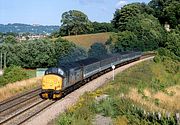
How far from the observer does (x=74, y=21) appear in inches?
5787

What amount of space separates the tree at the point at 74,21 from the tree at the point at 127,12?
11.6 metres

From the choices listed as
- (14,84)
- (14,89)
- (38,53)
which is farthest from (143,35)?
(14,89)

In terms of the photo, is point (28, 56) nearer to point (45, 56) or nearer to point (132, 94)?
point (45, 56)

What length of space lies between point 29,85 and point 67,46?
50.6 metres

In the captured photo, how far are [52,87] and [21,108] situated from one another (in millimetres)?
4143

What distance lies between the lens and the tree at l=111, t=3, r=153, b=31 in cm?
13816

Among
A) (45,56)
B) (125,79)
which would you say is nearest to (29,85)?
(125,79)

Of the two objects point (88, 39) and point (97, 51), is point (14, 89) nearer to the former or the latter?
point (97, 51)

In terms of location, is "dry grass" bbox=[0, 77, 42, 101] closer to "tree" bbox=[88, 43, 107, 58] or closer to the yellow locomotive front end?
the yellow locomotive front end

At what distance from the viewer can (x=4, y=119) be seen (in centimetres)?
2434

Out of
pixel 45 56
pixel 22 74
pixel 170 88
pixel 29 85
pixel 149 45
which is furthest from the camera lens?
pixel 149 45

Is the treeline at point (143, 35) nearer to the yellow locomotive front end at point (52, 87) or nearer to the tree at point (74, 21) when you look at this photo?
the tree at point (74, 21)

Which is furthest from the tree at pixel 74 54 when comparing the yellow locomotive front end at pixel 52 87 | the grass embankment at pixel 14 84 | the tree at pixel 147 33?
the yellow locomotive front end at pixel 52 87

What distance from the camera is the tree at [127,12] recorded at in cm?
13816
